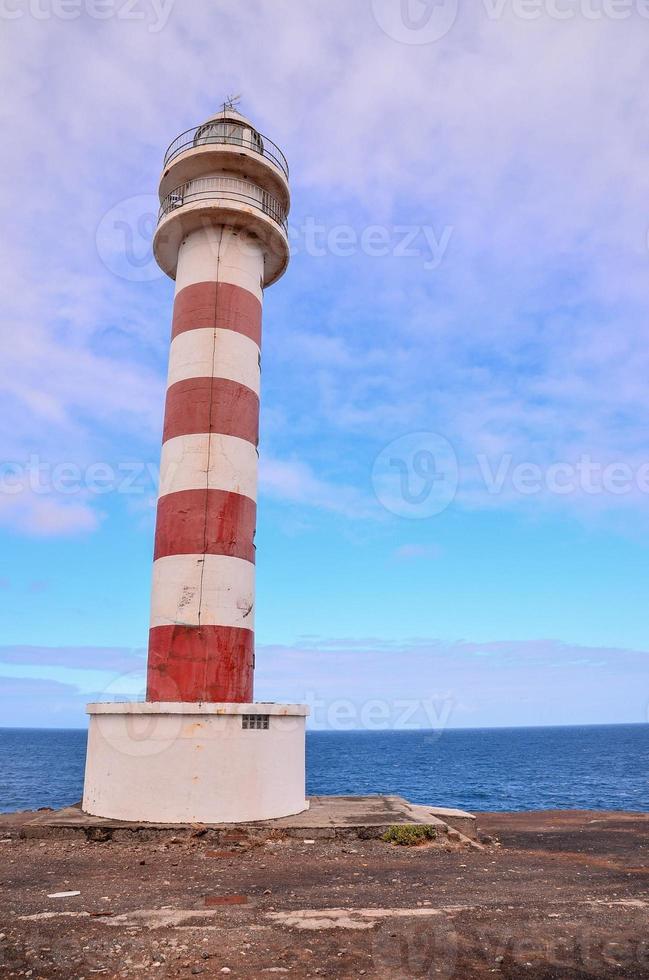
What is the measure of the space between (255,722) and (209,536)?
13.8ft

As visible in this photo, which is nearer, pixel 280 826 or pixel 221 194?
pixel 280 826

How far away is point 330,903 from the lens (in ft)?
29.5

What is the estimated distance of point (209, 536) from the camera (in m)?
15.4

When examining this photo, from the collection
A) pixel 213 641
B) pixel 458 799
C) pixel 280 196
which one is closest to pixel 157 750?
pixel 213 641

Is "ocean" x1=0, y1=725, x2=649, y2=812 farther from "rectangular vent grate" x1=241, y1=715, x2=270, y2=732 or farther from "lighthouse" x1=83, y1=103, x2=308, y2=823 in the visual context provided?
"lighthouse" x1=83, y1=103, x2=308, y2=823

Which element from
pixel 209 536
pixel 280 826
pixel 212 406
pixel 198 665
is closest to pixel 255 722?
pixel 198 665

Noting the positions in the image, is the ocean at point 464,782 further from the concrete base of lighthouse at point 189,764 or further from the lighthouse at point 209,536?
the lighthouse at point 209,536

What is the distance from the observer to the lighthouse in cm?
1387

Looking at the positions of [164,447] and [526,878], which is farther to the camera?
[164,447]

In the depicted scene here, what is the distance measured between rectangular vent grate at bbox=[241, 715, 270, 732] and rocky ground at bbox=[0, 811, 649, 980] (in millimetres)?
2199

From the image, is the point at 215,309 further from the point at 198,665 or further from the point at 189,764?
the point at 189,764

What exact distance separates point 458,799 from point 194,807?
37276mm

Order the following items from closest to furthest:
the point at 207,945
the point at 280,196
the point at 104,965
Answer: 1. the point at 104,965
2. the point at 207,945
3. the point at 280,196

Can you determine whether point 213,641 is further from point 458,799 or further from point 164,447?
point 458,799
